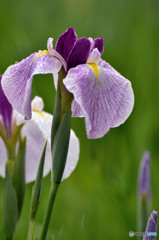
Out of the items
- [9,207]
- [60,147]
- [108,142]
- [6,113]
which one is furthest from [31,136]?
[108,142]

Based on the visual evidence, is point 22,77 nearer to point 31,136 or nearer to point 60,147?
point 60,147

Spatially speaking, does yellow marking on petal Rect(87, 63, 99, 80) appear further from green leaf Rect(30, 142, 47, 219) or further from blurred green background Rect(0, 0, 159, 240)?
blurred green background Rect(0, 0, 159, 240)

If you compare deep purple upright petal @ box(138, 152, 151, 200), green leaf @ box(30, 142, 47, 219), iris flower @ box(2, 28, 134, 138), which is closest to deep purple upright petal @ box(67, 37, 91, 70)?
iris flower @ box(2, 28, 134, 138)

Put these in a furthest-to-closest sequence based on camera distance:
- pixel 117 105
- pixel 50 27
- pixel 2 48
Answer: pixel 50 27 → pixel 2 48 → pixel 117 105

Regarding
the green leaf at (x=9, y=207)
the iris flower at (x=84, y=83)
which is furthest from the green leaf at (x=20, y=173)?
the iris flower at (x=84, y=83)

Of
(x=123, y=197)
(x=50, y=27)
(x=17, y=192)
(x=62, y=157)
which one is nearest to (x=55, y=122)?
(x=62, y=157)

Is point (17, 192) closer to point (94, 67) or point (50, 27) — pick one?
point (94, 67)
